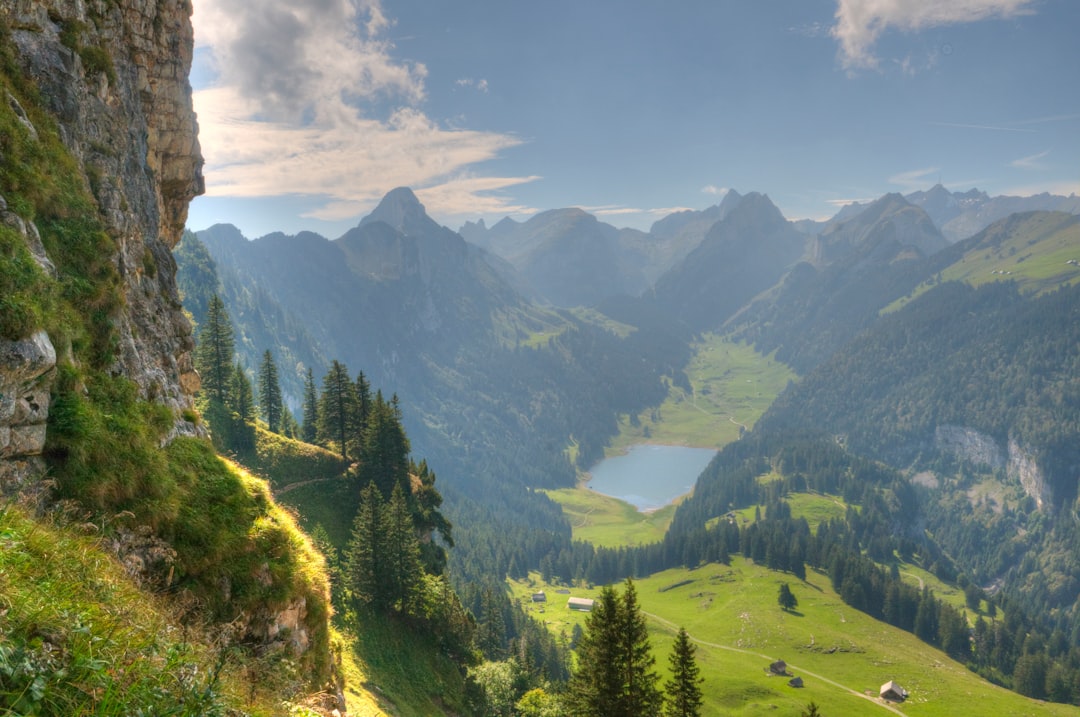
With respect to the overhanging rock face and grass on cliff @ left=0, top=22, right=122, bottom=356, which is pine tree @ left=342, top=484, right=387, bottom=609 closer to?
grass on cliff @ left=0, top=22, right=122, bottom=356

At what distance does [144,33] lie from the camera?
36.2 meters

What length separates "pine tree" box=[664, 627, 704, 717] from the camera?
39.3 m

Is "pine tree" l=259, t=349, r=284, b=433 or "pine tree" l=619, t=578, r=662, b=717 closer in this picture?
"pine tree" l=619, t=578, r=662, b=717

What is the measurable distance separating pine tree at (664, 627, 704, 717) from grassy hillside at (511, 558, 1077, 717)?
264 ft

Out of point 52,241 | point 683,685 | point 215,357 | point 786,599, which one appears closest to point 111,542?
point 52,241

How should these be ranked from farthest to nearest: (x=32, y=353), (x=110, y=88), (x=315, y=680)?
(x=110, y=88), (x=315, y=680), (x=32, y=353)

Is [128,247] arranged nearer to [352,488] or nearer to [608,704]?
[608,704]

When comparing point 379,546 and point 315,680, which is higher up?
point 315,680

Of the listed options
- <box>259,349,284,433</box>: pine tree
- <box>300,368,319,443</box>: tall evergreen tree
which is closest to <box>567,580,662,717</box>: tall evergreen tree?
<box>300,368,319,443</box>: tall evergreen tree

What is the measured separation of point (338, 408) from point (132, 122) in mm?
39904

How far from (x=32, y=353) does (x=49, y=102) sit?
17055 mm

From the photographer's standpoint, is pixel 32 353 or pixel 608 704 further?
pixel 608 704

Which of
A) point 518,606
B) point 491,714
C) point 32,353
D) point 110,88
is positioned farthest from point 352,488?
point 518,606

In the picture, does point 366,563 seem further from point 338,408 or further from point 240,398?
point 240,398
